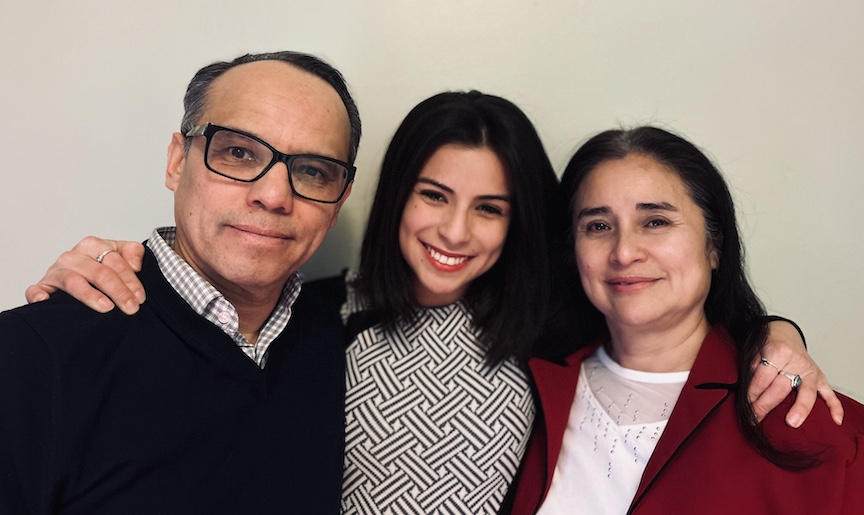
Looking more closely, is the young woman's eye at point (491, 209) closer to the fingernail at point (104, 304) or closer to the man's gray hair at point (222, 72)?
the man's gray hair at point (222, 72)

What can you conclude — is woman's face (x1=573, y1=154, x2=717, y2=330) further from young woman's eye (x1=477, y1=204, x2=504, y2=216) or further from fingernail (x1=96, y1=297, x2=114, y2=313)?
fingernail (x1=96, y1=297, x2=114, y2=313)

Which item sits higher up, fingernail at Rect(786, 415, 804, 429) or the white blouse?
fingernail at Rect(786, 415, 804, 429)

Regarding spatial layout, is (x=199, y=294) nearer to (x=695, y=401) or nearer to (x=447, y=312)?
(x=447, y=312)

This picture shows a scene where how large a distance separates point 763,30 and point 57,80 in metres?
2.37

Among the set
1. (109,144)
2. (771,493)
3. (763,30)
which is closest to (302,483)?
(771,493)

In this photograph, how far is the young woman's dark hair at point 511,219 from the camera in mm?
1680

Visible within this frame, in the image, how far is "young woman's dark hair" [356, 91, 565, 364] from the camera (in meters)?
1.68

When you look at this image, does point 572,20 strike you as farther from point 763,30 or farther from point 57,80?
point 57,80

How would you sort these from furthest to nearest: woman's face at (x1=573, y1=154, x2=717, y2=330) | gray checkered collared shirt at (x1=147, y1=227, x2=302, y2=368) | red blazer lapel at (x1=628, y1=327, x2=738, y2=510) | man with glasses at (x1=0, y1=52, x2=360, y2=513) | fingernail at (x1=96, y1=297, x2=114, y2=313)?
woman's face at (x1=573, y1=154, x2=717, y2=330), red blazer lapel at (x1=628, y1=327, x2=738, y2=510), gray checkered collared shirt at (x1=147, y1=227, x2=302, y2=368), fingernail at (x1=96, y1=297, x2=114, y2=313), man with glasses at (x1=0, y1=52, x2=360, y2=513)

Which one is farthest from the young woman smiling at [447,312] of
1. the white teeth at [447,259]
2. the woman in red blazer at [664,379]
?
the woman in red blazer at [664,379]

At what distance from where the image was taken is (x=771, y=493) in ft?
→ 4.20

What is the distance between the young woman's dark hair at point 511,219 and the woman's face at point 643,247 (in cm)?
17

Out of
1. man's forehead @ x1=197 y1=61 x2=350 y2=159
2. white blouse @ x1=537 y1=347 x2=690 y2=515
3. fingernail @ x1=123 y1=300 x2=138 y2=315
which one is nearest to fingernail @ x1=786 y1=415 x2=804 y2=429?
white blouse @ x1=537 y1=347 x2=690 y2=515

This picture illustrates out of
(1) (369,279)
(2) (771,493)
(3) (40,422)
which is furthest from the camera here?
(1) (369,279)
